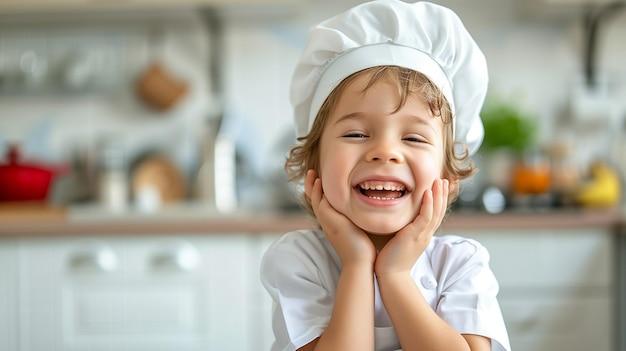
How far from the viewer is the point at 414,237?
0.85m

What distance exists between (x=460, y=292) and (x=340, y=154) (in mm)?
232

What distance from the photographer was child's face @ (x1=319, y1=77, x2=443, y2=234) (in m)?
0.83

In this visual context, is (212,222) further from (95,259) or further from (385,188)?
(385,188)

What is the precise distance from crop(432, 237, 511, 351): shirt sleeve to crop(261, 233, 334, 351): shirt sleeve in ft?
0.49

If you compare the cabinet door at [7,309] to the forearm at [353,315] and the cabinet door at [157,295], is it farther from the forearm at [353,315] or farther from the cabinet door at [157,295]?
the forearm at [353,315]

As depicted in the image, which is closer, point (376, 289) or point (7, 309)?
point (376, 289)

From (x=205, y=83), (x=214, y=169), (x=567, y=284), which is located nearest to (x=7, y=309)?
(x=214, y=169)

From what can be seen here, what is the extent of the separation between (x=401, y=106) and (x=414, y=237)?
15 cm

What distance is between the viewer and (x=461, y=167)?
987mm

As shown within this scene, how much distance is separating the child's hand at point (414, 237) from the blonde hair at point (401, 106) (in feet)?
0.26

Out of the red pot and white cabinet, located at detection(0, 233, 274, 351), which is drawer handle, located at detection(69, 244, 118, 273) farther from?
the red pot

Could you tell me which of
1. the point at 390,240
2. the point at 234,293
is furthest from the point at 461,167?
the point at 234,293

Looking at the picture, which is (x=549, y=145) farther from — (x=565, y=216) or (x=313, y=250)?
(x=313, y=250)

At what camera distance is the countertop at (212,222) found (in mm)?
2086
